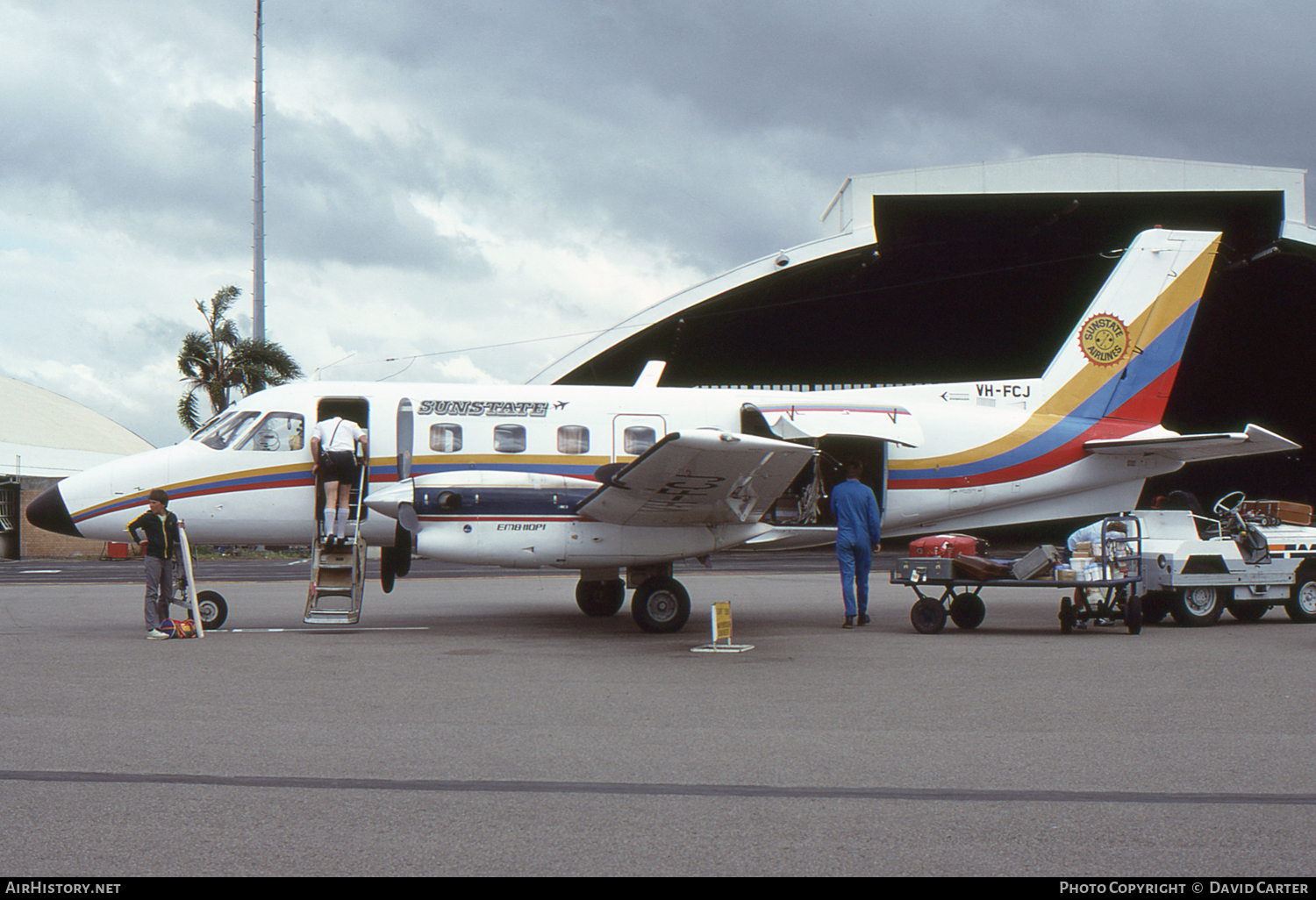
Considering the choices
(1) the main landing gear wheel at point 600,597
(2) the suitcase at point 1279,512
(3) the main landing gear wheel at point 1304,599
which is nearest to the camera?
(3) the main landing gear wheel at point 1304,599

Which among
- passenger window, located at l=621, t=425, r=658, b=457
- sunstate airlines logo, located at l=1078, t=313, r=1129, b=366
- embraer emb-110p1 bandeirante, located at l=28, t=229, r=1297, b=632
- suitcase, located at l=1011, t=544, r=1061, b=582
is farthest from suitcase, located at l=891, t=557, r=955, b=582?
sunstate airlines logo, located at l=1078, t=313, r=1129, b=366

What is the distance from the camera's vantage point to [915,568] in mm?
11516

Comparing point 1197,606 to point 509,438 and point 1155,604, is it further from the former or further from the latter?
point 509,438

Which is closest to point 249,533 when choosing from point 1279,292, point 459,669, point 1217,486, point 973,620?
point 459,669

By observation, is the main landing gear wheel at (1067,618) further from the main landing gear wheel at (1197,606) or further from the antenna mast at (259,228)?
the antenna mast at (259,228)

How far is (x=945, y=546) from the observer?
456 inches

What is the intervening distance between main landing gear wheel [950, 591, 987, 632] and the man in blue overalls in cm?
109

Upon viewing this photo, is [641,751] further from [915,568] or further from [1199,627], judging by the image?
[1199,627]

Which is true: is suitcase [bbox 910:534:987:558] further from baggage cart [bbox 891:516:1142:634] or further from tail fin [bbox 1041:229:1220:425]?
tail fin [bbox 1041:229:1220:425]

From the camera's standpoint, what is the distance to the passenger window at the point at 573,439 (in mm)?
12320

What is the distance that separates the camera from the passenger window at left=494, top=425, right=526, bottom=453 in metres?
12.2

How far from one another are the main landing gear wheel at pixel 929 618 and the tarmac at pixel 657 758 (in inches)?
32.4

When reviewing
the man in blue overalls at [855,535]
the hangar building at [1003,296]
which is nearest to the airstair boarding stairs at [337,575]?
the man in blue overalls at [855,535]

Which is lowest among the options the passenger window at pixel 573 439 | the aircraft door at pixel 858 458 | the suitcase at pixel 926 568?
the suitcase at pixel 926 568
